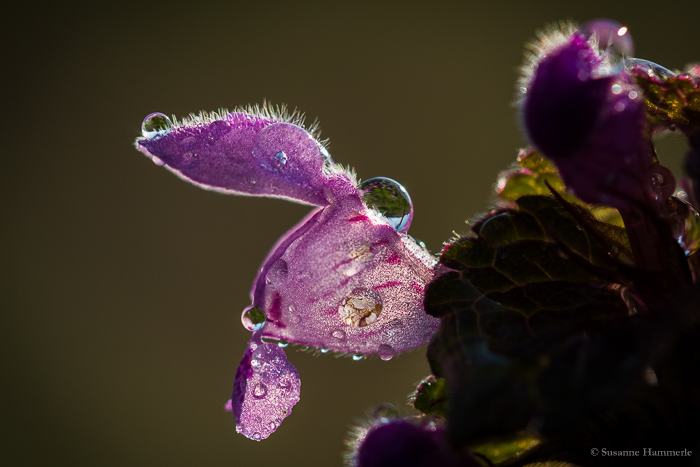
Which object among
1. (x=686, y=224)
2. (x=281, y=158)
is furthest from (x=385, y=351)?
(x=686, y=224)

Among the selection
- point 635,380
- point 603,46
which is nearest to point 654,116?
point 603,46

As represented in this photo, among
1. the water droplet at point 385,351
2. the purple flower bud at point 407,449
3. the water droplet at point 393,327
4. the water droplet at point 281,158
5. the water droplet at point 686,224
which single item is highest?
the water droplet at point 281,158

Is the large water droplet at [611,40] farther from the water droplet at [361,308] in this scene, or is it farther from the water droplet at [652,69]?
the water droplet at [361,308]

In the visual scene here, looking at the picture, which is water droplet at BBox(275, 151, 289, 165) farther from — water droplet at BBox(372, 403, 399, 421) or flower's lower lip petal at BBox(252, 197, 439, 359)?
water droplet at BBox(372, 403, 399, 421)

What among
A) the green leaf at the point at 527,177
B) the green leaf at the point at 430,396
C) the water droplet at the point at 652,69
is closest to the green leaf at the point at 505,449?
the green leaf at the point at 430,396

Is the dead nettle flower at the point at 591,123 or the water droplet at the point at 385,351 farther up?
the dead nettle flower at the point at 591,123

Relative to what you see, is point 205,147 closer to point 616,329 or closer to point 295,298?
point 295,298
